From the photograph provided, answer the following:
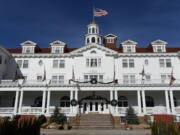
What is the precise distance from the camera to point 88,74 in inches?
1146

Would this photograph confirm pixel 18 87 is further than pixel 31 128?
Yes

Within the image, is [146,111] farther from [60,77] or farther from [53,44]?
[53,44]

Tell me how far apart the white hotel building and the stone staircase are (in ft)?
10.1

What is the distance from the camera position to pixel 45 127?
1922 centimetres

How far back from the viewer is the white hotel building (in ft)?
85.5

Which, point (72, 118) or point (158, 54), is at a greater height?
point (158, 54)

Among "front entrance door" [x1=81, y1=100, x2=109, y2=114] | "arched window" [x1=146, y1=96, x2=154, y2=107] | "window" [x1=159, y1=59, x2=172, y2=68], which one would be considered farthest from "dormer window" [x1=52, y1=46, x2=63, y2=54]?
"window" [x1=159, y1=59, x2=172, y2=68]

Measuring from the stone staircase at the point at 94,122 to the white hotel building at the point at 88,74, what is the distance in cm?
308

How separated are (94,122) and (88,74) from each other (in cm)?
948

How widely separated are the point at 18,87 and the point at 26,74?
4191 millimetres

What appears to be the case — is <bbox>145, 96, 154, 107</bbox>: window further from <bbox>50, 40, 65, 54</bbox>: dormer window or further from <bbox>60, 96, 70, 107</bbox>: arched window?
<bbox>50, 40, 65, 54</bbox>: dormer window

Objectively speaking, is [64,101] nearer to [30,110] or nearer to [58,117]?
[30,110]

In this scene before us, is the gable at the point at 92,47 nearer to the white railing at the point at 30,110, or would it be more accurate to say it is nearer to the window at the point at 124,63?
the window at the point at 124,63

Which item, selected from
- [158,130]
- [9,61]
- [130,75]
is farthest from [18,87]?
[158,130]
